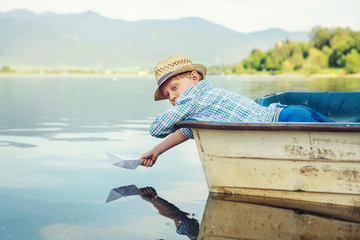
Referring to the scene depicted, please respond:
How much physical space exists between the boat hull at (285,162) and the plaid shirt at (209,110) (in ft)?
0.52

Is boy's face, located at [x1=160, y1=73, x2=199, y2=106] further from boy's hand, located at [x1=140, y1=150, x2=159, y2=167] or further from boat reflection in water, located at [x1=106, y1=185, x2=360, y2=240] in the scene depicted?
boat reflection in water, located at [x1=106, y1=185, x2=360, y2=240]

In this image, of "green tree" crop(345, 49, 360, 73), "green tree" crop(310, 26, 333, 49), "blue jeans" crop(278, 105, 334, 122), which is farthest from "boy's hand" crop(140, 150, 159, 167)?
"green tree" crop(310, 26, 333, 49)

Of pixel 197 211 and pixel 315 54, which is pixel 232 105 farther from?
pixel 315 54

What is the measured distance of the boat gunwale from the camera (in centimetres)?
350

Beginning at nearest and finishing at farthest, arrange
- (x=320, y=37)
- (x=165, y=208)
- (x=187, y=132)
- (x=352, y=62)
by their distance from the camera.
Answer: (x=165, y=208), (x=187, y=132), (x=352, y=62), (x=320, y=37)

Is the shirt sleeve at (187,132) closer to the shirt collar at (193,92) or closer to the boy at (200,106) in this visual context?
the boy at (200,106)

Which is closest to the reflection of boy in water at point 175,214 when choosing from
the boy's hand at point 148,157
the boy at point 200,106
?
the boy's hand at point 148,157

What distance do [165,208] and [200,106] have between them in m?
0.92

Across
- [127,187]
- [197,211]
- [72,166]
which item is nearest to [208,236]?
[197,211]

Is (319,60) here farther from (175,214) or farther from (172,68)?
(175,214)

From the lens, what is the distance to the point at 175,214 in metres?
3.87

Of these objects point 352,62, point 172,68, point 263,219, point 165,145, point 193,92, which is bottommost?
point 352,62

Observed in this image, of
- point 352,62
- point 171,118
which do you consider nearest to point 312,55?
point 352,62

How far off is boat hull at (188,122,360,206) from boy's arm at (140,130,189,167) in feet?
1.05
